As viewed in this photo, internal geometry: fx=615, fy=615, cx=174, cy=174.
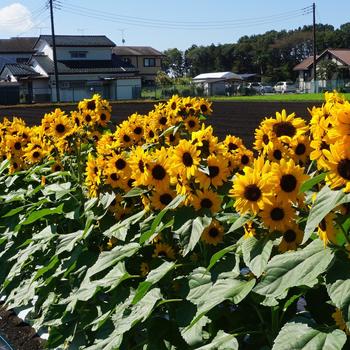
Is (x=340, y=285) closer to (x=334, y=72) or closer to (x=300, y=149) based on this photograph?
(x=300, y=149)

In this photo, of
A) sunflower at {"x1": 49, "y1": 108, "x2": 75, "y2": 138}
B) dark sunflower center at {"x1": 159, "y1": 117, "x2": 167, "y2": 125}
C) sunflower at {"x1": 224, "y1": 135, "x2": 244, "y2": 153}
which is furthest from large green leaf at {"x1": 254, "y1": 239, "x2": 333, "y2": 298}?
sunflower at {"x1": 49, "y1": 108, "x2": 75, "y2": 138}

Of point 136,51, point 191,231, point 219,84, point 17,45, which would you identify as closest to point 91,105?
point 191,231

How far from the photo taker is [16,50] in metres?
73.4

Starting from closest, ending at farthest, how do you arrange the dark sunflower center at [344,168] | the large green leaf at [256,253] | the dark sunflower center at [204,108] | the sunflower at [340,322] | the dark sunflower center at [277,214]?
the dark sunflower center at [344,168] → the sunflower at [340,322] → the large green leaf at [256,253] → the dark sunflower center at [277,214] → the dark sunflower center at [204,108]

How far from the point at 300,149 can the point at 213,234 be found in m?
0.51

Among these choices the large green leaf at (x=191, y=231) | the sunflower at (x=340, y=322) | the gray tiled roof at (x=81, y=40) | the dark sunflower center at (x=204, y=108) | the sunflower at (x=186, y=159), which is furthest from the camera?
the gray tiled roof at (x=81, y=40)

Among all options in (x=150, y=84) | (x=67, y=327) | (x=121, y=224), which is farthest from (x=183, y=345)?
(x=150, y=84)

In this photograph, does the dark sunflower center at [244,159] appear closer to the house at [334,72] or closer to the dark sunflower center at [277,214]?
the dark sunflower center at [277,214]

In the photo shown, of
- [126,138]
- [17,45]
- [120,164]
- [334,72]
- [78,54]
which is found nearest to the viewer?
[120,164]

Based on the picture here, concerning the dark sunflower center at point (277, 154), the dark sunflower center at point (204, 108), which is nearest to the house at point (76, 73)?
the dark sunflower center at point (204, 108)

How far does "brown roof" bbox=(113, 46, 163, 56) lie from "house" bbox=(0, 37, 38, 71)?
10.5 meters

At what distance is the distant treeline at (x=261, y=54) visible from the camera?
98.5 meters

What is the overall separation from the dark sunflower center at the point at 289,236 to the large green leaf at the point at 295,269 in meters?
0.27

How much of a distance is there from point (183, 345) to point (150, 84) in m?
73.4
